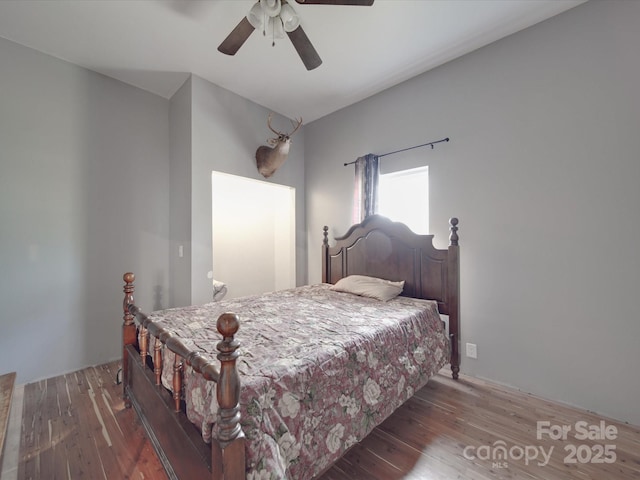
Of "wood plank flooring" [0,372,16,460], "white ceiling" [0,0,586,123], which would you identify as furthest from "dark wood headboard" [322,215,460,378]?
"wood plank flooring" [0,372,16,460]

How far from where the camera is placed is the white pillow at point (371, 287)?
2691 mm

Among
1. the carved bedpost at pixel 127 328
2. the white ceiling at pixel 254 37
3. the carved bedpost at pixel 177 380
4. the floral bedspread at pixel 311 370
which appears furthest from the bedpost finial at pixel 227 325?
the white ceiling at pixel 254 37

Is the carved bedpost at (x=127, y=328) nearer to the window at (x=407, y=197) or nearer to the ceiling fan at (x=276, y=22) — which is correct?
the ceiling fan at (x=276, y=22)

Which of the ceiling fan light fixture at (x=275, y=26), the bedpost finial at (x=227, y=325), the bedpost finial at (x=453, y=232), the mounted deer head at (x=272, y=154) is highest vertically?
the ceiling fan light fixture at (x=275, y=26)

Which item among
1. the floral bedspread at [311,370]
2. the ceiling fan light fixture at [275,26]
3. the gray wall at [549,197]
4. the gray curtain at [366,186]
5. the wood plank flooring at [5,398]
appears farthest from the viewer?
the gray curtain at [366,186]

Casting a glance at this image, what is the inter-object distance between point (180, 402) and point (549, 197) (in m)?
2.95

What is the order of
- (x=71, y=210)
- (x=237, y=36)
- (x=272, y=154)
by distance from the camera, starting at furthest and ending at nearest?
(x=272, y=154), (x=71, y=210), (x=237, y=36)

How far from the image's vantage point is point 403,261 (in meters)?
2.89

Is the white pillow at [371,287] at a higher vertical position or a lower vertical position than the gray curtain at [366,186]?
lower

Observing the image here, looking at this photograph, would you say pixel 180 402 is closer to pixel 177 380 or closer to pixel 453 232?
pixel 177 380

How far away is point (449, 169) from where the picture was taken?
277 cm

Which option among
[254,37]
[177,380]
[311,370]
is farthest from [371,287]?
[254,37]

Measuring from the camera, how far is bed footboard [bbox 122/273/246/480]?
935 mm

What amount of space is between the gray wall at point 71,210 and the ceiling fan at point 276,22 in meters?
1.85
